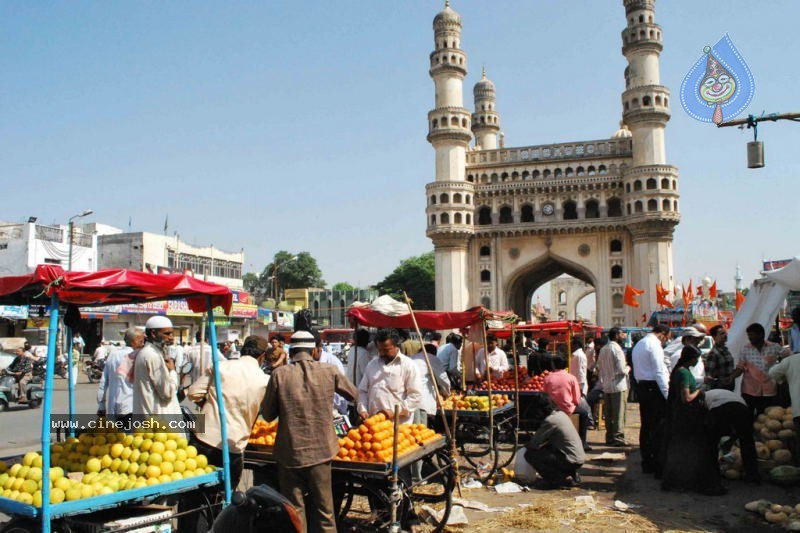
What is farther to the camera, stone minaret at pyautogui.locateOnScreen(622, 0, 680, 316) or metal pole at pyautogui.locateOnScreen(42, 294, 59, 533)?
stone minaret at pyautogui.locateOnScreen(622, 0, 680, 316)

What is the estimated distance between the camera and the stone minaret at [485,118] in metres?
54.1

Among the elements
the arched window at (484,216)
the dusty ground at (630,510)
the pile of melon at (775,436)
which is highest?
the arched window at (484,216)

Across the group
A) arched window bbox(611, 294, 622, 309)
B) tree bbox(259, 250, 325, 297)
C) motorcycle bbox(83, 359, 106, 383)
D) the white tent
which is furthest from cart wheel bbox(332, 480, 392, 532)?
tree bbox(259, 250, 325, 297)

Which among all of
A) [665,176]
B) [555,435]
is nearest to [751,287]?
[555,435]

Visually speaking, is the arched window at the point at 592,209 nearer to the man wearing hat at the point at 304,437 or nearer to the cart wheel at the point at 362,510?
the cart wheel at the point at 362,510

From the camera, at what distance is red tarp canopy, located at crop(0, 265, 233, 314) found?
13.1 ft

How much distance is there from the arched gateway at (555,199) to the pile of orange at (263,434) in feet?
116

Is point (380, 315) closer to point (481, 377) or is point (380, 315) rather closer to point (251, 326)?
point (481, 377)

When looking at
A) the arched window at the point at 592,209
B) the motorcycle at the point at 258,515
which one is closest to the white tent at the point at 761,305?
the motorcycle at the point at 258,515

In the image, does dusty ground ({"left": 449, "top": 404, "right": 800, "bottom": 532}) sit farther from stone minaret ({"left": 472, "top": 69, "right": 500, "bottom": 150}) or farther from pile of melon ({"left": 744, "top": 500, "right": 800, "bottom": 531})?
stone minaret ({"left": 472, "top": 69, "right": 500, "bottom": 150})

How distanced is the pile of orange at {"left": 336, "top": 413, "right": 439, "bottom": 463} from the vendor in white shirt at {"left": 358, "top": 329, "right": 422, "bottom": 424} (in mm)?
440

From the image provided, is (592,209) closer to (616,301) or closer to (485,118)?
(616,301)

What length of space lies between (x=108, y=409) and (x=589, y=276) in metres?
37.5

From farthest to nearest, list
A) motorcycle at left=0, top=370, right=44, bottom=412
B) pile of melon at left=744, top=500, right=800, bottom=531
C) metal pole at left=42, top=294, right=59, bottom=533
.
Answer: motorcycle at left=0, top=370, right=44, bottom=412, pile of melon at left=744, top=500, right=800, bottom=531, metal pole at left=42, top=294, right=59, bottom=533
